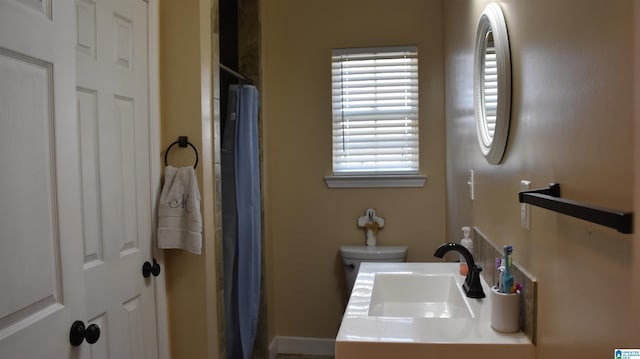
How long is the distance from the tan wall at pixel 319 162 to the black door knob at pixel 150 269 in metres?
1.26

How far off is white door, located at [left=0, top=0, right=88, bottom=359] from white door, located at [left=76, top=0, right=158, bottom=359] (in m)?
0.27

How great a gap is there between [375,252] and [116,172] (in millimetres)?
1731

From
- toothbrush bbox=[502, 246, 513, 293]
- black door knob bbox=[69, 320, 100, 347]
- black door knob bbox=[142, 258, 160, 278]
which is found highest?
toothbrush bbox=[502, 246, 513, 293]

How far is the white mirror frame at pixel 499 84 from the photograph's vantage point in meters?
1.40

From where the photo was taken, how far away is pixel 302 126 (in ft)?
10.3

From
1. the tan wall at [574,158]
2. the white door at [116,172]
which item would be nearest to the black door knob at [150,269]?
the white door at [116,172]

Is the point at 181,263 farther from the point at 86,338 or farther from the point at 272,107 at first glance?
the point at 272,107

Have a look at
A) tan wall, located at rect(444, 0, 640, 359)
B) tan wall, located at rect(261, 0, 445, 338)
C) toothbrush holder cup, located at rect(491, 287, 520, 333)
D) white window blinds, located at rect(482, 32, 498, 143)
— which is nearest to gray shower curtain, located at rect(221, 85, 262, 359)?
tan wall, located at rect(261, 0, 445, 338)

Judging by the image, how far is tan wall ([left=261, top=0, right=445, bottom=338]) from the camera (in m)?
3.04

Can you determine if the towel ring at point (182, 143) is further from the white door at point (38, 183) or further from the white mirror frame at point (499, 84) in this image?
the white mirror frame at point (499, 84)

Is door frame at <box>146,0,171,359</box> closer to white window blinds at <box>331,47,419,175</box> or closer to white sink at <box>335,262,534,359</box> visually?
white sink at <box>335,262,534,359</box>

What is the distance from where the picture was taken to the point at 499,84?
1.44 m

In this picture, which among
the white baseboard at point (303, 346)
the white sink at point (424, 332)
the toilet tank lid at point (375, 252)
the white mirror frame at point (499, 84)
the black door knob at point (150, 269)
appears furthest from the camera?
the white baseboard at point (303, 346)

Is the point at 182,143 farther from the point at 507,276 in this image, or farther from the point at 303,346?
the point at 303,346
